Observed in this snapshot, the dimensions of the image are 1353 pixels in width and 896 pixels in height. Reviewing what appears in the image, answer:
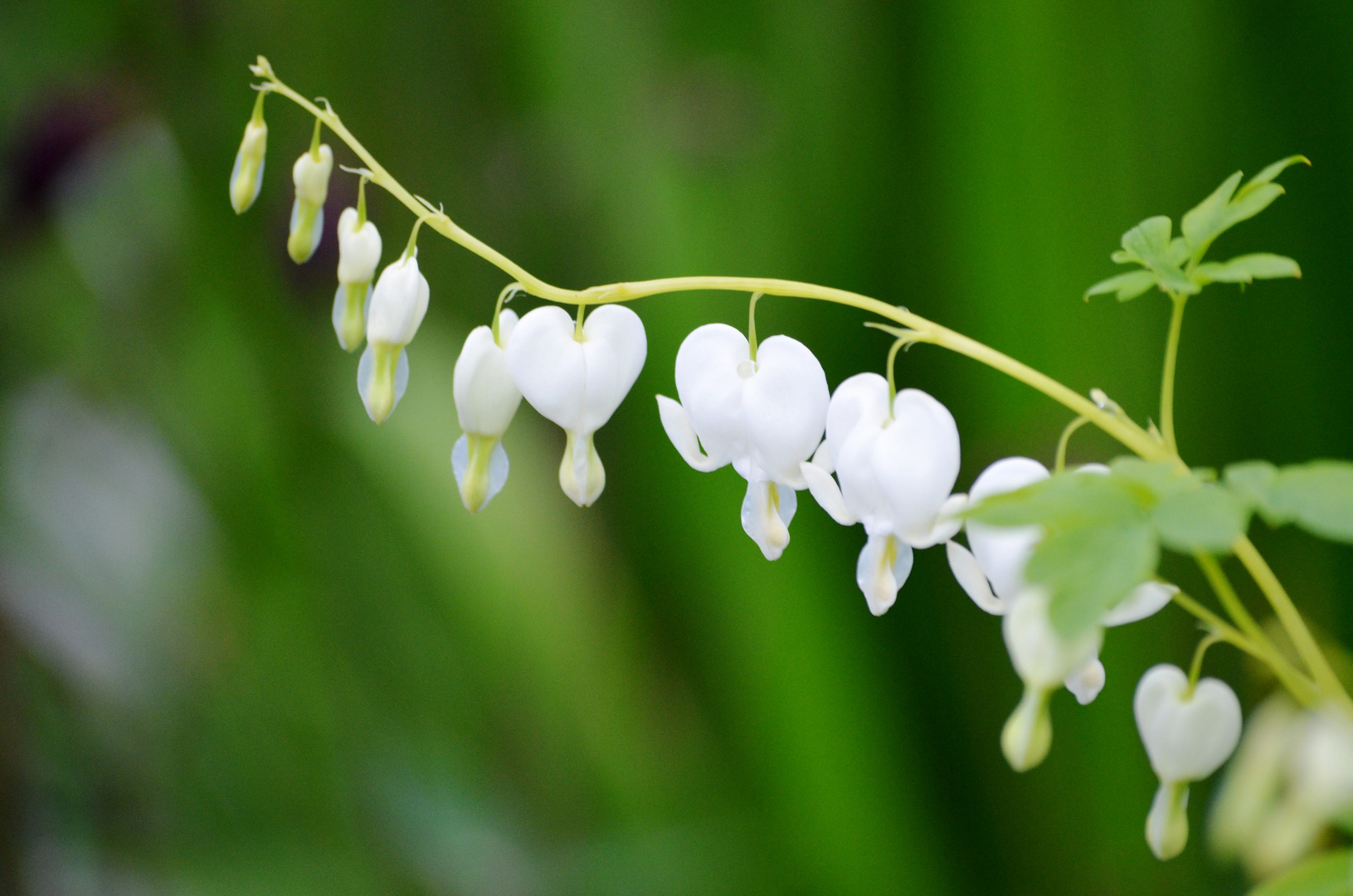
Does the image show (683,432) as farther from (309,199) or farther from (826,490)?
(309,199)

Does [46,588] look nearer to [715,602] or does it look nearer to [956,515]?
[715,602]

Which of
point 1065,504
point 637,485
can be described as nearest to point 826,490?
point 1065,504

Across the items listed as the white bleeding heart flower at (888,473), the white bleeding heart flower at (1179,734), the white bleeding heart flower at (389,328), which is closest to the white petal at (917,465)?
the white bleeding heart flower at (888,473)

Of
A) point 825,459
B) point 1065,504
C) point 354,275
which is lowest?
point 1065,504

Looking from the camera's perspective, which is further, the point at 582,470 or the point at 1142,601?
the point at 582,470

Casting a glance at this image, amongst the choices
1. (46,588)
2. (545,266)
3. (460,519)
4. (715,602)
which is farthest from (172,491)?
(715,602)

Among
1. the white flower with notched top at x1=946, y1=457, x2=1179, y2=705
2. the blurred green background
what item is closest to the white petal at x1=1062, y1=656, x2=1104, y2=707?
the white flower with notched top at x1=946, y1=457, x2=1179, y2=705

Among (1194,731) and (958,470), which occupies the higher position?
(958,470)
